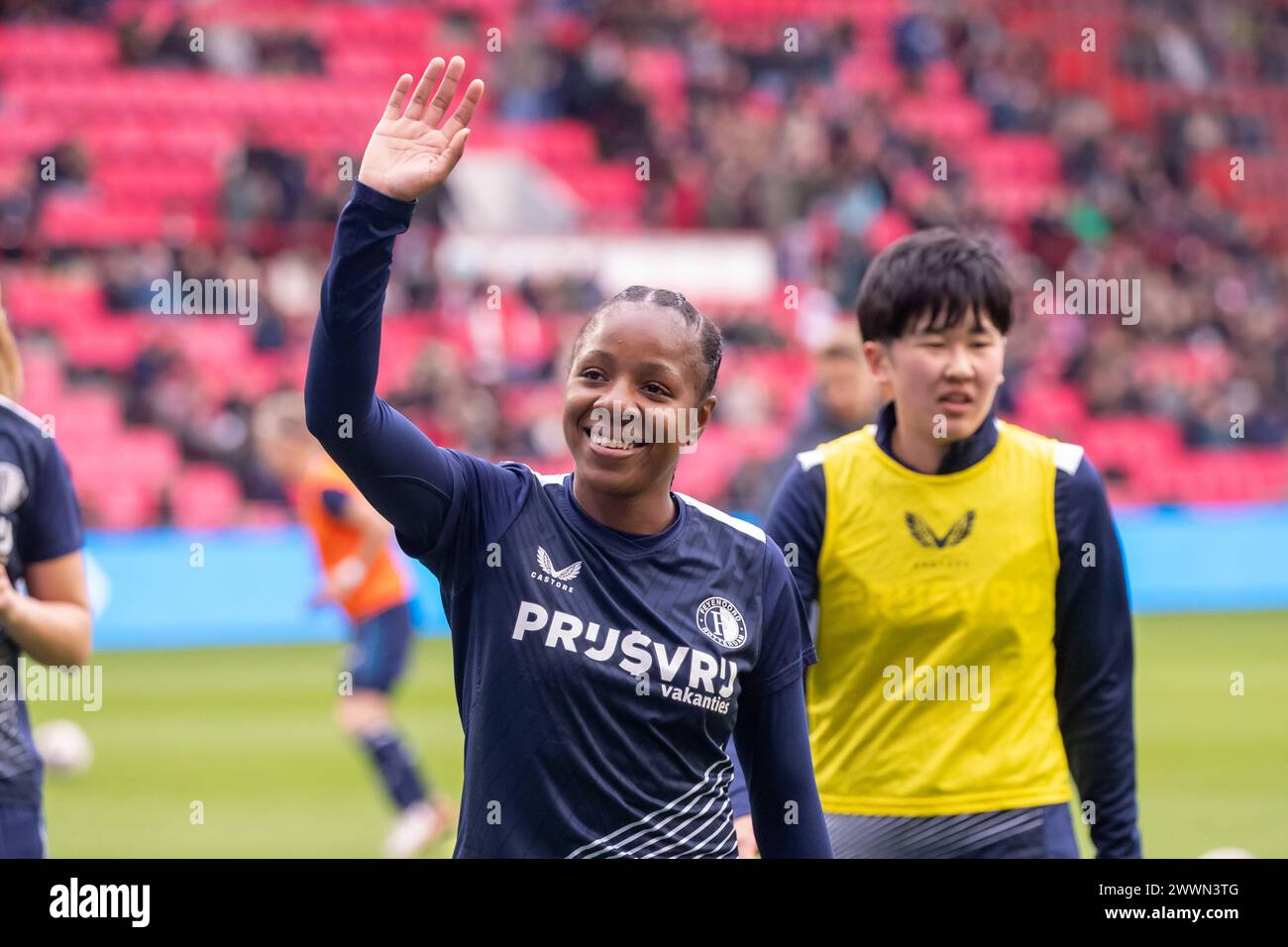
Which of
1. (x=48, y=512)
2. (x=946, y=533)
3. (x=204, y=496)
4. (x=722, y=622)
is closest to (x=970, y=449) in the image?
(x=946, y=533)

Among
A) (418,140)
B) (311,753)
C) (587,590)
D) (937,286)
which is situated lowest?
(311,753)

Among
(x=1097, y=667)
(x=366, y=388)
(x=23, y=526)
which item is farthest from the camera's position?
(x=1097, y=667)

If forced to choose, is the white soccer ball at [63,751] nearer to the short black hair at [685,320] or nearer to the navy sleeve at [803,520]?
the navy sleeve at [803,520]

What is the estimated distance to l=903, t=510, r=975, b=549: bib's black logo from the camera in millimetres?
4000

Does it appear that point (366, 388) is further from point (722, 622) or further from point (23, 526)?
point (23, 526)

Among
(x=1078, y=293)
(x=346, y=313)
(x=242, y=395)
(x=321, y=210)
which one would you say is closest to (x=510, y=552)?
(x=346, y=313)

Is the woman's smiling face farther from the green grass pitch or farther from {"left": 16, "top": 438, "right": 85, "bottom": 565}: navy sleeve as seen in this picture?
the green grass pitch

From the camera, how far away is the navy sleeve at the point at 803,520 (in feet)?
13.1

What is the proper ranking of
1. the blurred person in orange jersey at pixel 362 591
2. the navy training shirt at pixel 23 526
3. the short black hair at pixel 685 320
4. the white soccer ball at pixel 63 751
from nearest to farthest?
the short black hair at pixel 685 320 → the navy training shirt at pixel 23 526 → the blurred person in orange jersey at pixel 362 591 → the white soccer ball at pixel 63 751

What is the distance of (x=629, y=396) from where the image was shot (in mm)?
2998

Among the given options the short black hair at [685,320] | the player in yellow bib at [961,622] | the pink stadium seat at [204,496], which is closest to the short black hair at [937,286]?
the player in yellow bib at [961,622]

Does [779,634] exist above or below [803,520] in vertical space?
below

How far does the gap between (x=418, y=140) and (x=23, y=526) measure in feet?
4.50

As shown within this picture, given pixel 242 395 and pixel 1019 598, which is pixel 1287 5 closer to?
pixel 242 395
